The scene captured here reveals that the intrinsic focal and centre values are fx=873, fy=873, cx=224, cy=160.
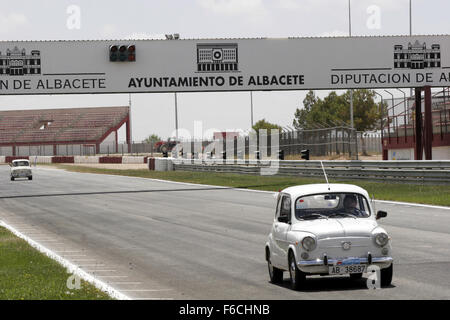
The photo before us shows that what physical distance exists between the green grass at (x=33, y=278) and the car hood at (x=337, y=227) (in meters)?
2.72

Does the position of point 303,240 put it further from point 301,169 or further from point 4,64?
point 301,169

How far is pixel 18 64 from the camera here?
124 ft

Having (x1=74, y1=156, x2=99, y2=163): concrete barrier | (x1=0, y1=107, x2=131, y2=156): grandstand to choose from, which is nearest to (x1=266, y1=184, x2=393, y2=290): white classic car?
(x1=74, y1=156, x2=99, y2=163): concrete barrier

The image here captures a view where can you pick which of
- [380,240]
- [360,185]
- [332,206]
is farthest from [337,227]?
[360,185]

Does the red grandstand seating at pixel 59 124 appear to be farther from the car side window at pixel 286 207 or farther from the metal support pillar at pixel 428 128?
the car side window at pixel 286 207

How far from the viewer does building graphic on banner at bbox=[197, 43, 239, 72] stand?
3875cm

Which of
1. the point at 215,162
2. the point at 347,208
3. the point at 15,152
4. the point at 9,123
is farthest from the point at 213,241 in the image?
the point at 9,123

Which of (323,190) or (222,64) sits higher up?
(222,64)

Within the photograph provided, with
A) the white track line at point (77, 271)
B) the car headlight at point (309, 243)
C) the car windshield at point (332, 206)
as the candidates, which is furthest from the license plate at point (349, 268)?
the white track line at point (77, 271)

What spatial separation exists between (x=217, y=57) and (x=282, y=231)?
27442mm

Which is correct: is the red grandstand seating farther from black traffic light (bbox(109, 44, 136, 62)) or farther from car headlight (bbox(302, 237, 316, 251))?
car headlight (bbox(302, 237, 316, 251))

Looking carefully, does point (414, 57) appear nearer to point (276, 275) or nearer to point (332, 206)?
point (332, 206)

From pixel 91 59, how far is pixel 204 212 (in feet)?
50.3

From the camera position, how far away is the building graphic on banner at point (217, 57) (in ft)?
127
